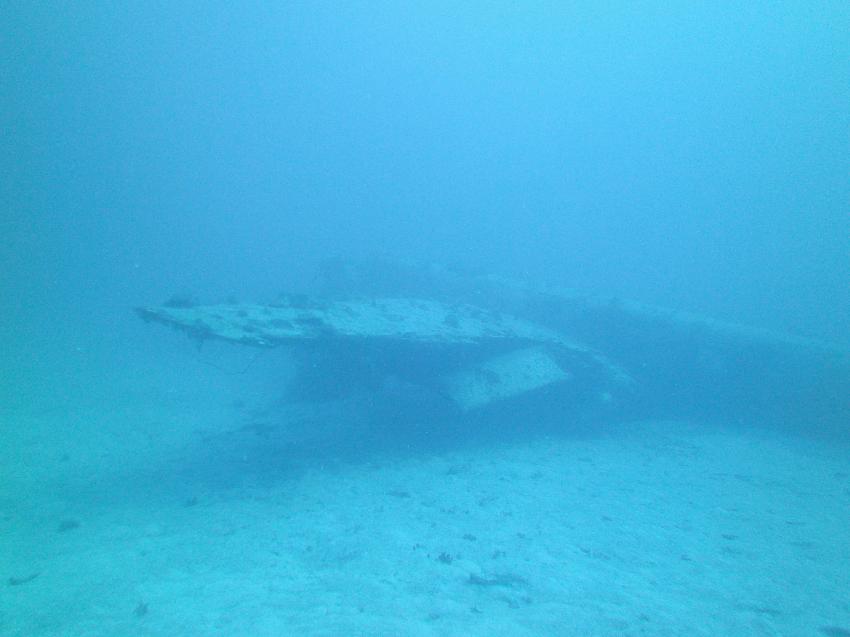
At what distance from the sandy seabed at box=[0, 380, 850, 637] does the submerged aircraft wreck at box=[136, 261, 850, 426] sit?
1345 mm

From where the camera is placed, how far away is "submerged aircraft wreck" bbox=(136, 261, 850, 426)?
938 cm

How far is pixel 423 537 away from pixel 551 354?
6505 millimetres

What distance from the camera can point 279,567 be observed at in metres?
6.26

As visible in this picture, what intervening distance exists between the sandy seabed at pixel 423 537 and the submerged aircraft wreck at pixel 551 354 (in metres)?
1.35

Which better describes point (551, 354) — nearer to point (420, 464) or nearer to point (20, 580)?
point (420, 464)

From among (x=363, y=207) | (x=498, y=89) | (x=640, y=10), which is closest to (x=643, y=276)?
(x=363, y=207)

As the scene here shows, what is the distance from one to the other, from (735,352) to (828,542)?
6189 millimetres

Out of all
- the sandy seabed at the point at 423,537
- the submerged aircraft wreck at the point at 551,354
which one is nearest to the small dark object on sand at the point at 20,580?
the sandy seabed at the point at 423,537

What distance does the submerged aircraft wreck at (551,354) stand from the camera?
9.38 metres

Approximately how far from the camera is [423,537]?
7008mm

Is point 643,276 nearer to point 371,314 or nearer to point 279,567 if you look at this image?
point 371,314

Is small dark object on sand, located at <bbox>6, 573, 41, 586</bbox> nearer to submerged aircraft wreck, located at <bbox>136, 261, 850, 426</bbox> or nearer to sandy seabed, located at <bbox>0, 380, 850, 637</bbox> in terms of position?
sandy seabed, located at <bbox>0, 380, 850, 637</bbox>

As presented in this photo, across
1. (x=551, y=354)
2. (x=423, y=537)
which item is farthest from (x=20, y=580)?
(x=551, y=354)

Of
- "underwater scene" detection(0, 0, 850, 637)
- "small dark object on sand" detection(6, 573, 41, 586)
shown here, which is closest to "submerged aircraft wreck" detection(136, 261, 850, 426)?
"underwater scene" detection(0, 0, 850, 637)
